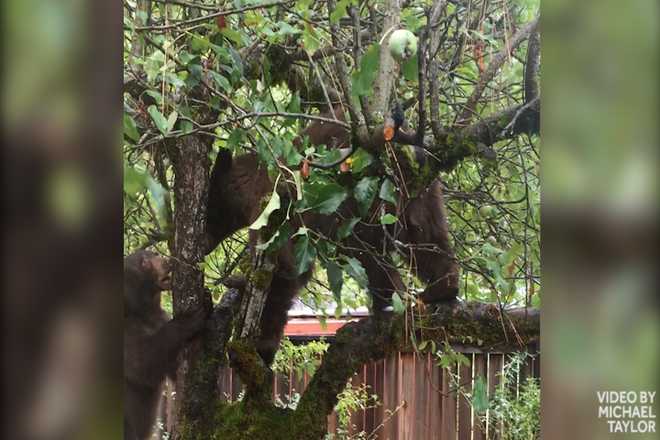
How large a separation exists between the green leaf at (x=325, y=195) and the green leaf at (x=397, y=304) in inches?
11.0

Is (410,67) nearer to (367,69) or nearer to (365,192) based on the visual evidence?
(367,69)

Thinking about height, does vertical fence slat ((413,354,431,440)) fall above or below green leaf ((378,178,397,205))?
below

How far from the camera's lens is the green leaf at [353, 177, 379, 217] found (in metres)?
1.43

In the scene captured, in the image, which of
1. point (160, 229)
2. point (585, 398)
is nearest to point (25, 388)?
point (585, 398)

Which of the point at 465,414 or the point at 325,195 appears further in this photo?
the point at 465,414

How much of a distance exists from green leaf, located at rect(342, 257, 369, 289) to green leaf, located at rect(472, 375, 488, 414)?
0.36 m

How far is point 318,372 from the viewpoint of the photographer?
1620mm

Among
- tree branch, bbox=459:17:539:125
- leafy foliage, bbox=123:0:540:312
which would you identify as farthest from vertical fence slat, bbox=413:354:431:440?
tree branch, bbox=459:17:539:125

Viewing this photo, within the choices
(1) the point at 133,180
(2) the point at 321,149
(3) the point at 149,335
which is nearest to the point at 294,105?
(2) the point at 321,149

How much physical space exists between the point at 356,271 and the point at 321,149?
0.96 feet

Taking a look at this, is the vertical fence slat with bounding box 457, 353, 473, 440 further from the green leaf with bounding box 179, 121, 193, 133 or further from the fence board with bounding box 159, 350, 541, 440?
the green leaf with bounding box 179, 121, 193, 133

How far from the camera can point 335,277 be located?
1445 mm

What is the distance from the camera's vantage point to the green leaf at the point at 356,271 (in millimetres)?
1471

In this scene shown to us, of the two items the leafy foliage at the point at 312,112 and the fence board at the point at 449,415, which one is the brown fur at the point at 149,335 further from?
the fence board at the point at 449,415
